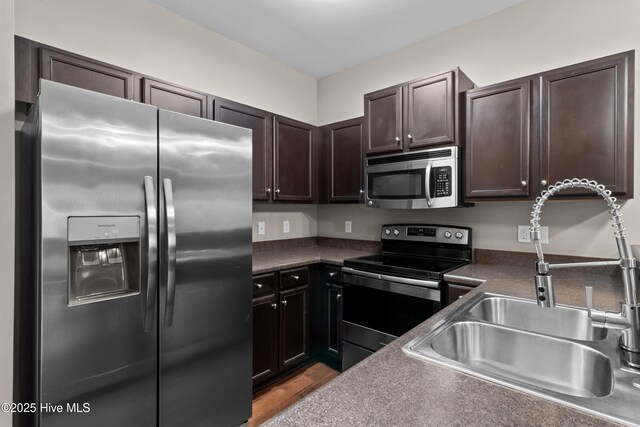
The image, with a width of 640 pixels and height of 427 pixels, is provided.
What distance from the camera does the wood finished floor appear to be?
2078 millimetres

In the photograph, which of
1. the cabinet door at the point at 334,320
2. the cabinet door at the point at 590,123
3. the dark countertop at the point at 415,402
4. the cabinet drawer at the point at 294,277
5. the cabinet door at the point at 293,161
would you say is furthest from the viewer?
the cabinet door at the point at 293,161

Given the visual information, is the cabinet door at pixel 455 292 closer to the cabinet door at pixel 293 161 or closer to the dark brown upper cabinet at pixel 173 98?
the cabinet door at pixel 293 161

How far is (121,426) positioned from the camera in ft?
4.67

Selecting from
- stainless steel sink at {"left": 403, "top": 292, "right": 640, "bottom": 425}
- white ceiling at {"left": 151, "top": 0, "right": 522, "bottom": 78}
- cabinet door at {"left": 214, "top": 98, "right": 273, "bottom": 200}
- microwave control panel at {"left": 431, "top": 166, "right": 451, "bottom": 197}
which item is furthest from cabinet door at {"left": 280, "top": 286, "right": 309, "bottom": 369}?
white ceiling at {"left": 151, "top": 0, "right": 522, "bottom": 78}

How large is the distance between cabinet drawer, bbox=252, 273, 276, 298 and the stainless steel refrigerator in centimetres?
30

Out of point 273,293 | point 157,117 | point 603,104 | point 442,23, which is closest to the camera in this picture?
point 157,117

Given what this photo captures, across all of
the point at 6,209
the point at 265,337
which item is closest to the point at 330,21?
the point at 6,209

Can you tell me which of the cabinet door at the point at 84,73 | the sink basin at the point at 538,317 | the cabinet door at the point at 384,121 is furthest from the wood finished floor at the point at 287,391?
the cabinet door at the point at 84,73

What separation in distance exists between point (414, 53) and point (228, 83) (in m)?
1.67

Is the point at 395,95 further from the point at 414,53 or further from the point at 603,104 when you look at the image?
the point at 603,104

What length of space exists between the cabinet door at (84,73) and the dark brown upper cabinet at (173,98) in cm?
10

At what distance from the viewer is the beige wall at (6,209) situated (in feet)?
4.28

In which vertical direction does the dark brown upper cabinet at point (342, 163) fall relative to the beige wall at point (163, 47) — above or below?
below

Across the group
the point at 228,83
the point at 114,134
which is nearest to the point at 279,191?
the point at 228,83
